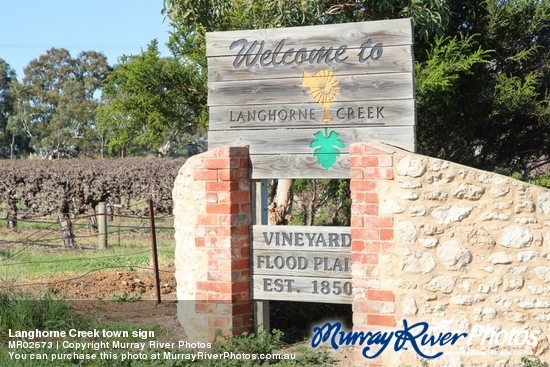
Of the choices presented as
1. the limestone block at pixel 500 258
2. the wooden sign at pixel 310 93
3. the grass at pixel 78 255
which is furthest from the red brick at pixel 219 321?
the grass at pixel 78 255

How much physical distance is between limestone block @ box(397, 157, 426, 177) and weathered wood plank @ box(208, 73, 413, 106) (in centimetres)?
67

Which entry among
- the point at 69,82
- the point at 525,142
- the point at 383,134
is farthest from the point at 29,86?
the point at 383,134

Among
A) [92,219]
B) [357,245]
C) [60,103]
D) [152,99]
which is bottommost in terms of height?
[357,245]

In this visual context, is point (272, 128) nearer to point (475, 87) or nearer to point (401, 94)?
point (401, 94)

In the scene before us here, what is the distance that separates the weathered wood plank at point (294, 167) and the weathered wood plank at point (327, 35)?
99cm

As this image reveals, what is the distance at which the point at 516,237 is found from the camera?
5574 millimetres

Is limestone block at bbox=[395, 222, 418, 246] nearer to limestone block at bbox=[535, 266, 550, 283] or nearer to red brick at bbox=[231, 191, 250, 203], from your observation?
limestone block at bbox=[535, 266, 550, 283]

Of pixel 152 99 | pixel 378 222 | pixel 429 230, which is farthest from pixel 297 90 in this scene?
pixel 152 99

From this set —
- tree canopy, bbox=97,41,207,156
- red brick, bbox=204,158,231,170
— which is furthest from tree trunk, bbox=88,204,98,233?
red brick, bbox=204,158,231,170

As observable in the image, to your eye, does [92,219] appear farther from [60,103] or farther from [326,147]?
[60,103]

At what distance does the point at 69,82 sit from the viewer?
4809 cm

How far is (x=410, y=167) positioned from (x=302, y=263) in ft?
4.50

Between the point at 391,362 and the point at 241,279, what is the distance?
5.08 ft

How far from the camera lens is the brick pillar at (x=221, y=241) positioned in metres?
6.57
